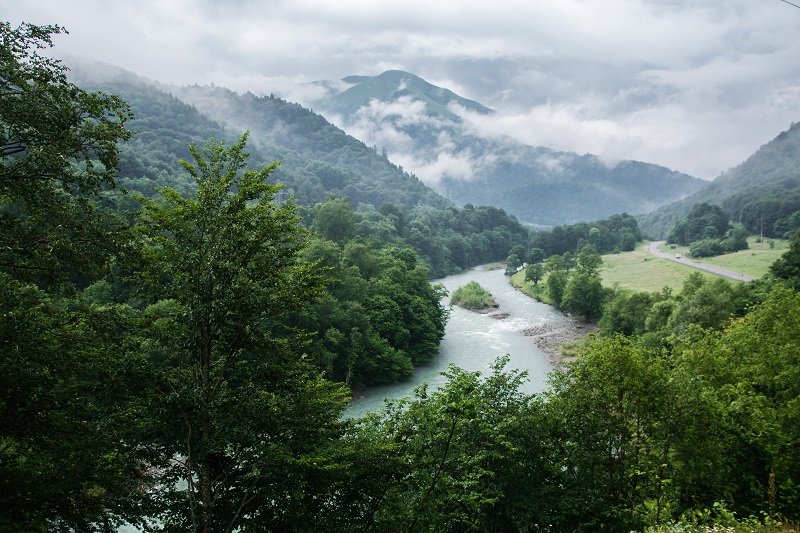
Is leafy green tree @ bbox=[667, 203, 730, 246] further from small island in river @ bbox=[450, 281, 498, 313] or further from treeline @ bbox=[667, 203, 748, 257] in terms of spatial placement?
small island in river @ bbox=[450, 281, 498, 313]

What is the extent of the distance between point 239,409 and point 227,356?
4.33 ft

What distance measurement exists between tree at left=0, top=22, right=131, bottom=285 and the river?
25431mm

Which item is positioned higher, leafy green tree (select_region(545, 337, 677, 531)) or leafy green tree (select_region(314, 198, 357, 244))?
leafy green tree (select_region(314, 198, 357, 244))

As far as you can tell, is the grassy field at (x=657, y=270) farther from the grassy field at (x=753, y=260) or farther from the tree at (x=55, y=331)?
the tree at (x=55, y=331)

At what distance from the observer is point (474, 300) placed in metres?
90.8

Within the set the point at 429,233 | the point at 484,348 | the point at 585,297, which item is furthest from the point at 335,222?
the point at 429,233

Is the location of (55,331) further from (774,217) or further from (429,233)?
(774,217)

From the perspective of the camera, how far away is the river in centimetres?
4647

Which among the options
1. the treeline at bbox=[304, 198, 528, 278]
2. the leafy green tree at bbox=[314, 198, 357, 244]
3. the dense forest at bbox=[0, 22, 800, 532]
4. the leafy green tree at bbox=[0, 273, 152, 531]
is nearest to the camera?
the leafy green tree at bbox=[0, 273, 152, 531]

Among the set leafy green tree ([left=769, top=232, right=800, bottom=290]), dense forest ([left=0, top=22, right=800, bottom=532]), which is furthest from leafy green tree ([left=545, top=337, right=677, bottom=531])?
leafy green tree ([left=769, top=232, right=800, bottom=290])

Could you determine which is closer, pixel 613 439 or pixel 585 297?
pixel 613 439

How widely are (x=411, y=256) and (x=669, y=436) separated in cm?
7851

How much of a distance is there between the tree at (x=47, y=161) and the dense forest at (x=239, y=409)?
0.15 ft

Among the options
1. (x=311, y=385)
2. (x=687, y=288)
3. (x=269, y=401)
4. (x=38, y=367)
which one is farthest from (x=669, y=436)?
(x=687, y=288)
